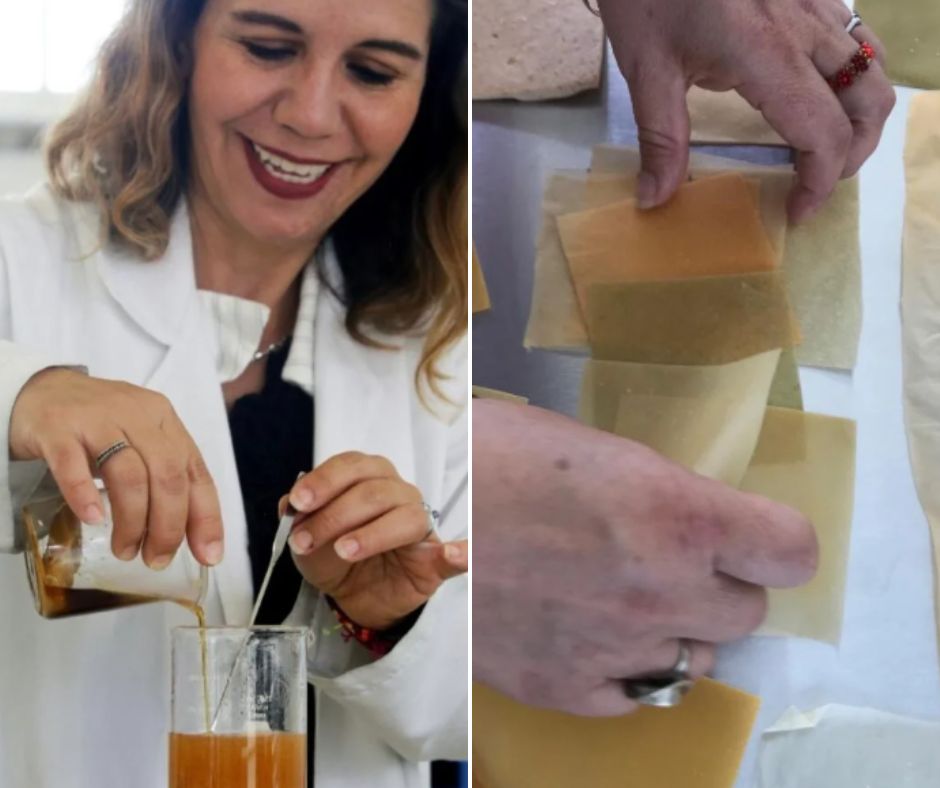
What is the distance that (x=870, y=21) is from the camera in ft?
2.14

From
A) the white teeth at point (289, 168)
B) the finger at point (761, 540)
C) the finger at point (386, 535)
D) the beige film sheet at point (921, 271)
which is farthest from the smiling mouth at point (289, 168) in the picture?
the beige film sheet at point (921, 271)

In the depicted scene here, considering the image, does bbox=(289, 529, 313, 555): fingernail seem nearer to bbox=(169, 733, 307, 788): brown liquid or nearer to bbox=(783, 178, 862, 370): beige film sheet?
bbox=(169, 733, 307, 788): brown liquid

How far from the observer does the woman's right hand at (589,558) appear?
573 millimetres

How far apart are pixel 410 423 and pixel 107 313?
0.19m

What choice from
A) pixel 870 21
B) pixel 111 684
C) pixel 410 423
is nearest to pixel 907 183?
pixel 870 21

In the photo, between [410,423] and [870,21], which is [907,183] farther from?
[410,423]

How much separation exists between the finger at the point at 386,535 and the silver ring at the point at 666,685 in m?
0.18

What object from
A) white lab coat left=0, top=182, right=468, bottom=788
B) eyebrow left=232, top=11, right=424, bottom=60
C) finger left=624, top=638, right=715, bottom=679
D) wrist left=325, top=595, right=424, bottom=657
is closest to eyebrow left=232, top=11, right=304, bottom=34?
eyebrow left=232, top=11, right=424, bottom=60

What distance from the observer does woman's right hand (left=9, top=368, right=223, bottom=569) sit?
1.58 ft

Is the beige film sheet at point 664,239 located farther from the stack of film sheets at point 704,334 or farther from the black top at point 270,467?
the black top at point 270,467

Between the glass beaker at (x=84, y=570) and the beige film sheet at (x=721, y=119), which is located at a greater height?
the beige film sheet at (x=721, y=119)

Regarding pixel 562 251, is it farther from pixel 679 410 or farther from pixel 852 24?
pixel 852 24

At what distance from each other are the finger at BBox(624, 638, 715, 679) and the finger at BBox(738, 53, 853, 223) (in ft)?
1.07

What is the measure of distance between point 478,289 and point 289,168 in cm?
14
